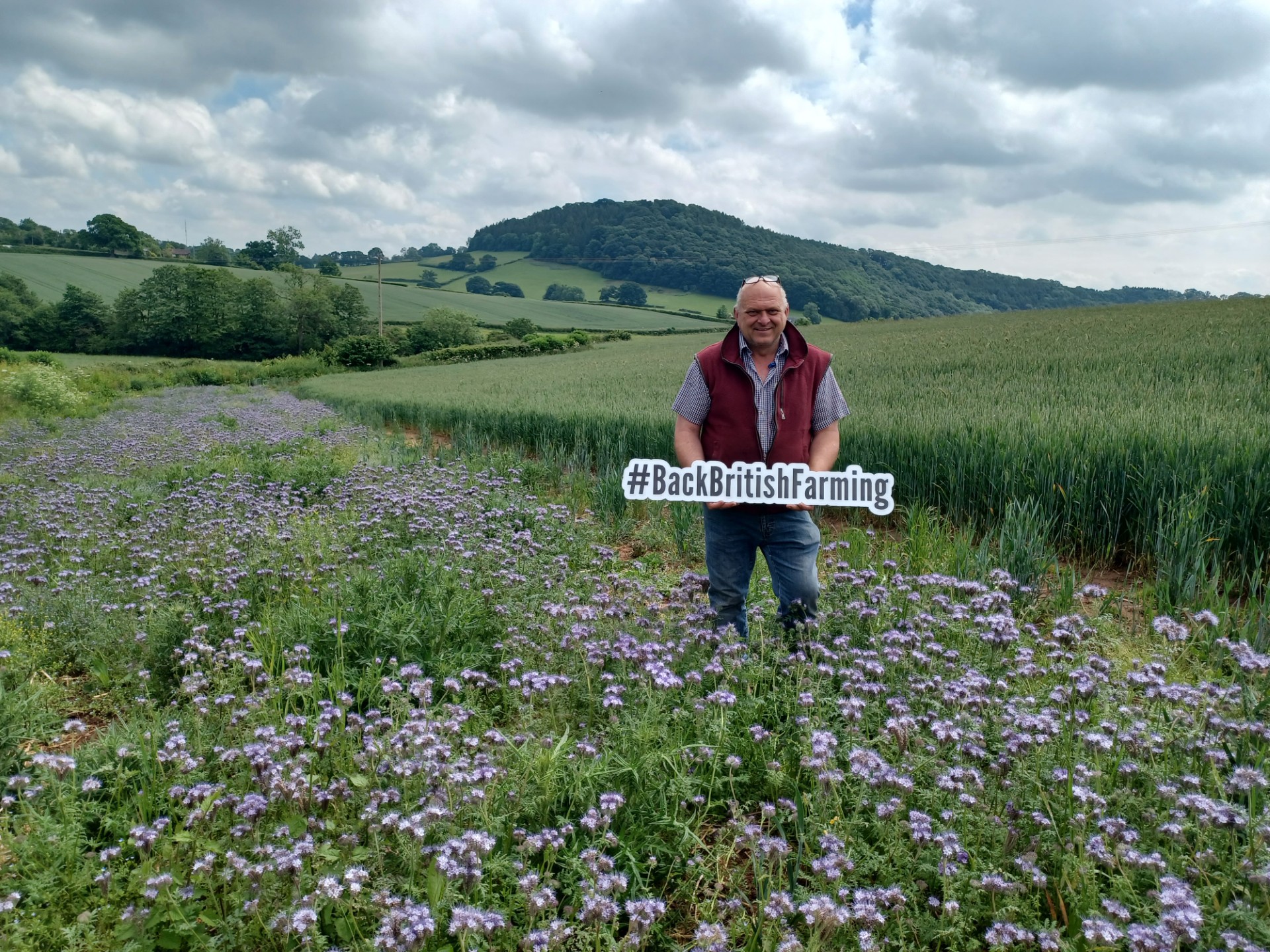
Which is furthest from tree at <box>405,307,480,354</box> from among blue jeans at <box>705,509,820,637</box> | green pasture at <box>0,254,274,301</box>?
blue jeans at <box>705,509,820,637</box>

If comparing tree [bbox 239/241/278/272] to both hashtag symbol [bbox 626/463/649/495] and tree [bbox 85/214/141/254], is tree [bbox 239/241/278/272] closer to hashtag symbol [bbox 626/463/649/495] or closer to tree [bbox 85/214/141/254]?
tree [bbox 85/214/141/254]

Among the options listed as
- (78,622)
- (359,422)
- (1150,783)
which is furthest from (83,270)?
(1150,783)

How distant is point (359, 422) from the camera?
611 inches

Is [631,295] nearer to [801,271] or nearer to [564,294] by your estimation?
[564,294]

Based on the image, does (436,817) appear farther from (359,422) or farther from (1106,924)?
(359,422)

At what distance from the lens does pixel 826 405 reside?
3863mm

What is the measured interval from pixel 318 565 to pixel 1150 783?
4.74 metres

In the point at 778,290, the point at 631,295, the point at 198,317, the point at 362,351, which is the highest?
the point at 631,295

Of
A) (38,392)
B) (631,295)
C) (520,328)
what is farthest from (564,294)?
(38,392)

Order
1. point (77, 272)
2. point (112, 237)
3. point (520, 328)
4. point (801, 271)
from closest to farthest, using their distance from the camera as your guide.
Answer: point (801, 271)
point (520, 328)
point (77, 272)
point (112, 237)

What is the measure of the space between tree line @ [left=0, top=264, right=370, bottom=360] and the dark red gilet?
61426 millimetres

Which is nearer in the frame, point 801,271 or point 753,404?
point 753,404

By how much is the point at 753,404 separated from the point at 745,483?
→ 0.44m

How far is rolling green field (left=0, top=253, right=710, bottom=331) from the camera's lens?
57.2 m
